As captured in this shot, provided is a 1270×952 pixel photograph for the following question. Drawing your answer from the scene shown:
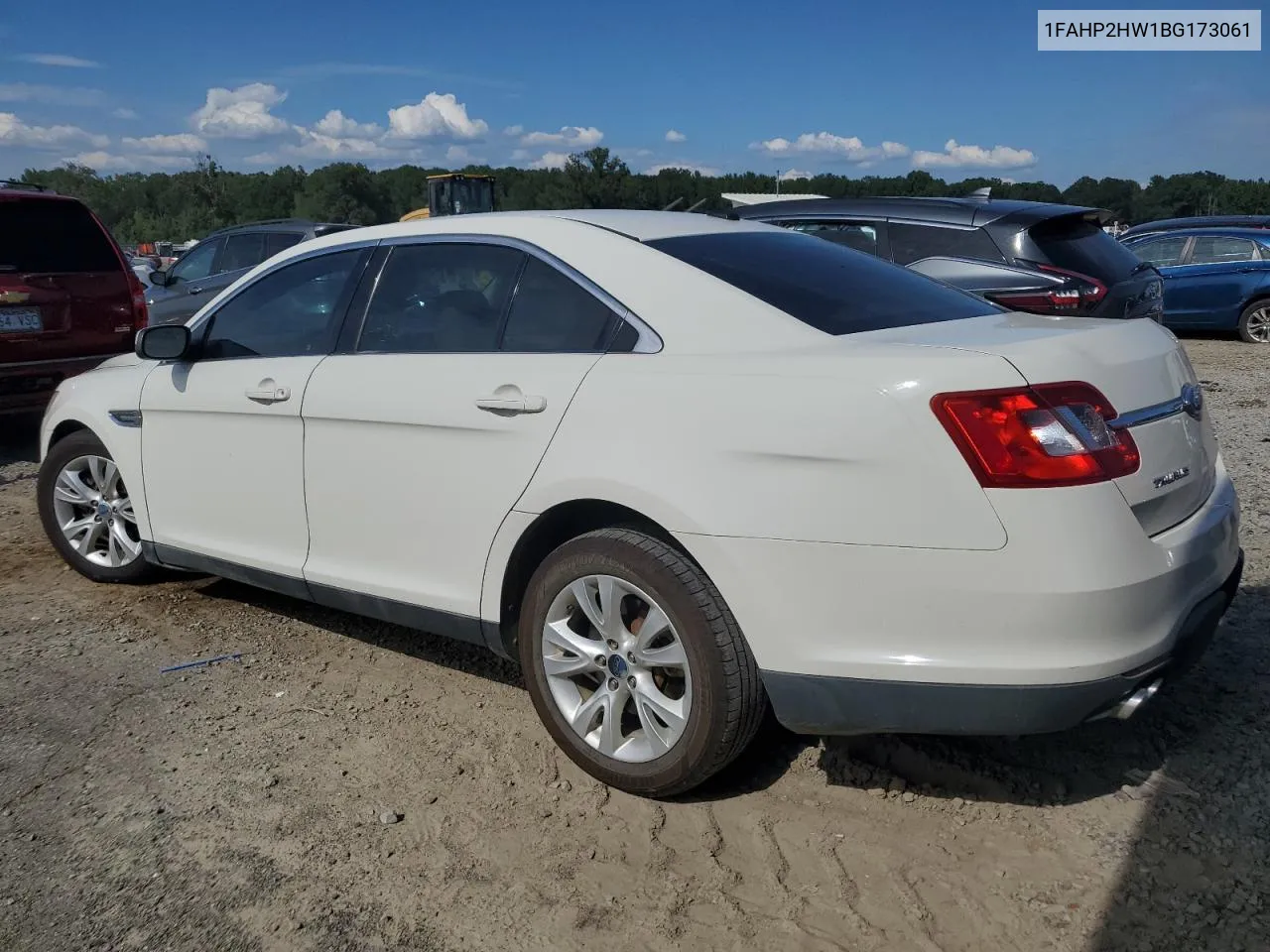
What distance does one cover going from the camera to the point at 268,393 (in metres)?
3.97

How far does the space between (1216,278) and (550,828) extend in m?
14.3

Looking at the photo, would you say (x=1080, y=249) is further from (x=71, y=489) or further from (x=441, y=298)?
(x=71, y=489)

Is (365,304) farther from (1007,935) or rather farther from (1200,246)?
(1200,246)

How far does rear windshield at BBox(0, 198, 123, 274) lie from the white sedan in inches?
183

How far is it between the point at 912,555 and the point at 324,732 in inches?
81.4

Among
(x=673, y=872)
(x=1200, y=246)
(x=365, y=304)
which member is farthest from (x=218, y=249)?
(x=1200, y=246)

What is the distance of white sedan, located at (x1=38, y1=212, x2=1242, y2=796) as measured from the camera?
8.27ft

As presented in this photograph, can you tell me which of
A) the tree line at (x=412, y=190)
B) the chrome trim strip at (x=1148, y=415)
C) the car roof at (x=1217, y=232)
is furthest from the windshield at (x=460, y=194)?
the tree line at (x=412, y=190)

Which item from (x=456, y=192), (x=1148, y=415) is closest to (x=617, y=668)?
(x=1148, y=415)

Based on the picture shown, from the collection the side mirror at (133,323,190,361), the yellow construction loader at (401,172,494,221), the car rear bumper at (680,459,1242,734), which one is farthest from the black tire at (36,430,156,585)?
the yellow construction loader at (401,172,494,221)

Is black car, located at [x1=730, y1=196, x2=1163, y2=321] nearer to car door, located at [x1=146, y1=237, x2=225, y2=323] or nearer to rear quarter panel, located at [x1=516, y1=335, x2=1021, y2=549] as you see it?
rear quarter panel, located at [x1=516, y1=335, x2=1021, y2=549]

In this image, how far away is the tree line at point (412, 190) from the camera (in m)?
63.2

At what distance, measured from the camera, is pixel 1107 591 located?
2.48 metres

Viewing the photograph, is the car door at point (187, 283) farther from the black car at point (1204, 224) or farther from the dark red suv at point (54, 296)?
the black car at point (1204, 224)
